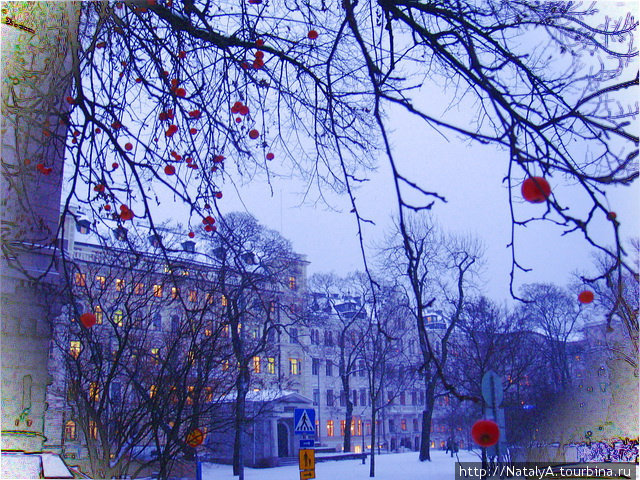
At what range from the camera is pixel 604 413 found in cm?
1551

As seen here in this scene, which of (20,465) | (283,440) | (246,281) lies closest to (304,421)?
(20,465)

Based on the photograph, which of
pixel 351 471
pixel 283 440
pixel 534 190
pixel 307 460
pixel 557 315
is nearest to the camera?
pixel 534 190

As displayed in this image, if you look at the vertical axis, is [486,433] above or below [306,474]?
above

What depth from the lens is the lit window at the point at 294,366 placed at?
114ft

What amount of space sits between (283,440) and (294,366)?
8881 millimetres

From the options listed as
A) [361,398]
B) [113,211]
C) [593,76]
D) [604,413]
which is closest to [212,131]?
[113,211]

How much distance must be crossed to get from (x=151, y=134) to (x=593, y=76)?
2946 millimetres

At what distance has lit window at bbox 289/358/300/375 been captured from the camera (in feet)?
114

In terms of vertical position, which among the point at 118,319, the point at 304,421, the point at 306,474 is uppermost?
the point at 118,319

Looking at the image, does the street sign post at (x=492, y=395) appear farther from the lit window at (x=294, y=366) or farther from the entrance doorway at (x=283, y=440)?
the lit window at (x=294, y=366)

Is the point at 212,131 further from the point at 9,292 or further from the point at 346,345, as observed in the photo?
the point at 346,345

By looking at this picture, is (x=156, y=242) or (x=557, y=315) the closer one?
(x=156, y=242)

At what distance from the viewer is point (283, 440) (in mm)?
26406

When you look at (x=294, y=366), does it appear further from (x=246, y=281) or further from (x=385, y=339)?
(x=246, y=281)
